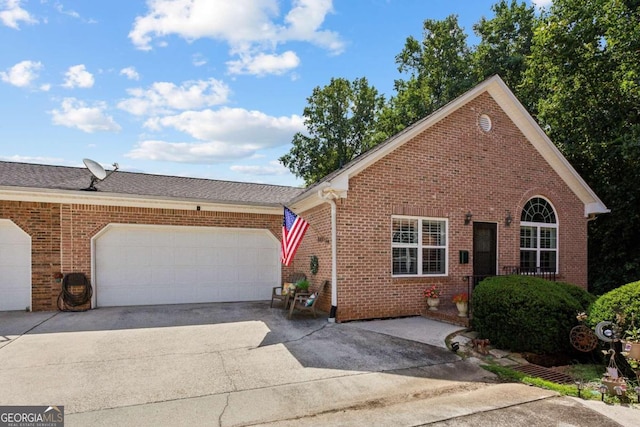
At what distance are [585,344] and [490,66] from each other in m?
19.2

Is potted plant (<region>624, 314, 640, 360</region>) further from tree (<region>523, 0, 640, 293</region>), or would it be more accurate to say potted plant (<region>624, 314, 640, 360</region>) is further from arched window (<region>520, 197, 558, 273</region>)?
tree (<region>523, 0, 640, 293</region>)

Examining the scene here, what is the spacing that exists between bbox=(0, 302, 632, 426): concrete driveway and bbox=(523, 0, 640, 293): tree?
9.86 m

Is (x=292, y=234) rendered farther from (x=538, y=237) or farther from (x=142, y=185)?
(x=538, y=237)

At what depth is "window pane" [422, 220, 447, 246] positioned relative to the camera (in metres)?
9.73

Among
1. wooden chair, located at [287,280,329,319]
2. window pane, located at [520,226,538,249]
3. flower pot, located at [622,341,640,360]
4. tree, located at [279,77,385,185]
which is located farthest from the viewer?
tree, located at [279,77,385,185]

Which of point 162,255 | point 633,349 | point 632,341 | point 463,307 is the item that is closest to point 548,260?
point 463,307

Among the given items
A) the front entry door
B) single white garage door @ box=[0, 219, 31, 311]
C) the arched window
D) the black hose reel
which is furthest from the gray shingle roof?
the arched window

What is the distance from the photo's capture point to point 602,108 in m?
13.7

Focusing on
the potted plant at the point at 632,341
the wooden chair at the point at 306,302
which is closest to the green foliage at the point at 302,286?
the wooden chair at the point at 306,302

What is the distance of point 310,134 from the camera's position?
89.1 ft

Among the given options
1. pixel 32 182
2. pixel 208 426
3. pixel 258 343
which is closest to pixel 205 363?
pixel 258 343

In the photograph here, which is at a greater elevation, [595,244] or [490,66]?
[490,66]

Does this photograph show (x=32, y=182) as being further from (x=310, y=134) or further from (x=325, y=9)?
(x=310, y=134)

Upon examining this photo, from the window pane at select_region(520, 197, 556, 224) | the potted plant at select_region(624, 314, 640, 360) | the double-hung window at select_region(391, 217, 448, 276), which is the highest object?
the window pane at select_region(520, 197, 556, 224)
